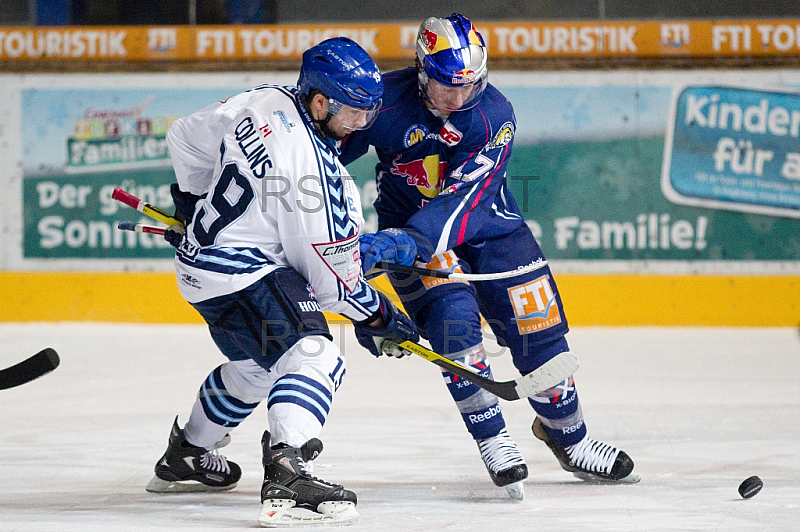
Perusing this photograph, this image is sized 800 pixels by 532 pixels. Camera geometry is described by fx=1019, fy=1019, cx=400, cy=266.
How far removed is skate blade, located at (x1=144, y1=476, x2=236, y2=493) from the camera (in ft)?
9.05

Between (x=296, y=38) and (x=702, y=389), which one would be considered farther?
(x=296, y=38)

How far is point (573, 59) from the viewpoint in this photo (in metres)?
6.59

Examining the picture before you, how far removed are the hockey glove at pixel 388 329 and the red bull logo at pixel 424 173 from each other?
385 millimetres

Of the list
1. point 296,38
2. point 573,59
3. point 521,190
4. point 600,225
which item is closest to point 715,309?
point 600,225

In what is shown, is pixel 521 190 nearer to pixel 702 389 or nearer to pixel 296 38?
pixel 296 38

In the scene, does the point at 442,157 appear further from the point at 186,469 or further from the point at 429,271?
the point at 186,469

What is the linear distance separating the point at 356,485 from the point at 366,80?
1.12 metres

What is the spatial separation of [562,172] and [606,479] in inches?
153

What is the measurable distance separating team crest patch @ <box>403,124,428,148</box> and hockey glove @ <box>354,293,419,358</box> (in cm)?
45

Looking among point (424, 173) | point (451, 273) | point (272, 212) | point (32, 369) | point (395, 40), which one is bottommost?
point (32, 369)

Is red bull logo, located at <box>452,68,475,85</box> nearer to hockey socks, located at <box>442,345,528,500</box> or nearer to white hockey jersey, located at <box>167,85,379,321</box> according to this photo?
white hockey jersey, located at <box>167,85,379,321</box>

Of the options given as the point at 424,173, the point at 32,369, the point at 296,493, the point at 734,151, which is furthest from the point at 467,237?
the point at 734,151

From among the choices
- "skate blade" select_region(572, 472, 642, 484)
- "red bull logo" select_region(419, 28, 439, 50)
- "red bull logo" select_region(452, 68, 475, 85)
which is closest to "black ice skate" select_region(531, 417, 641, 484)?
"skate blade" select_region(572, 472, 642, 484)

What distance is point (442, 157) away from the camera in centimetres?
287
